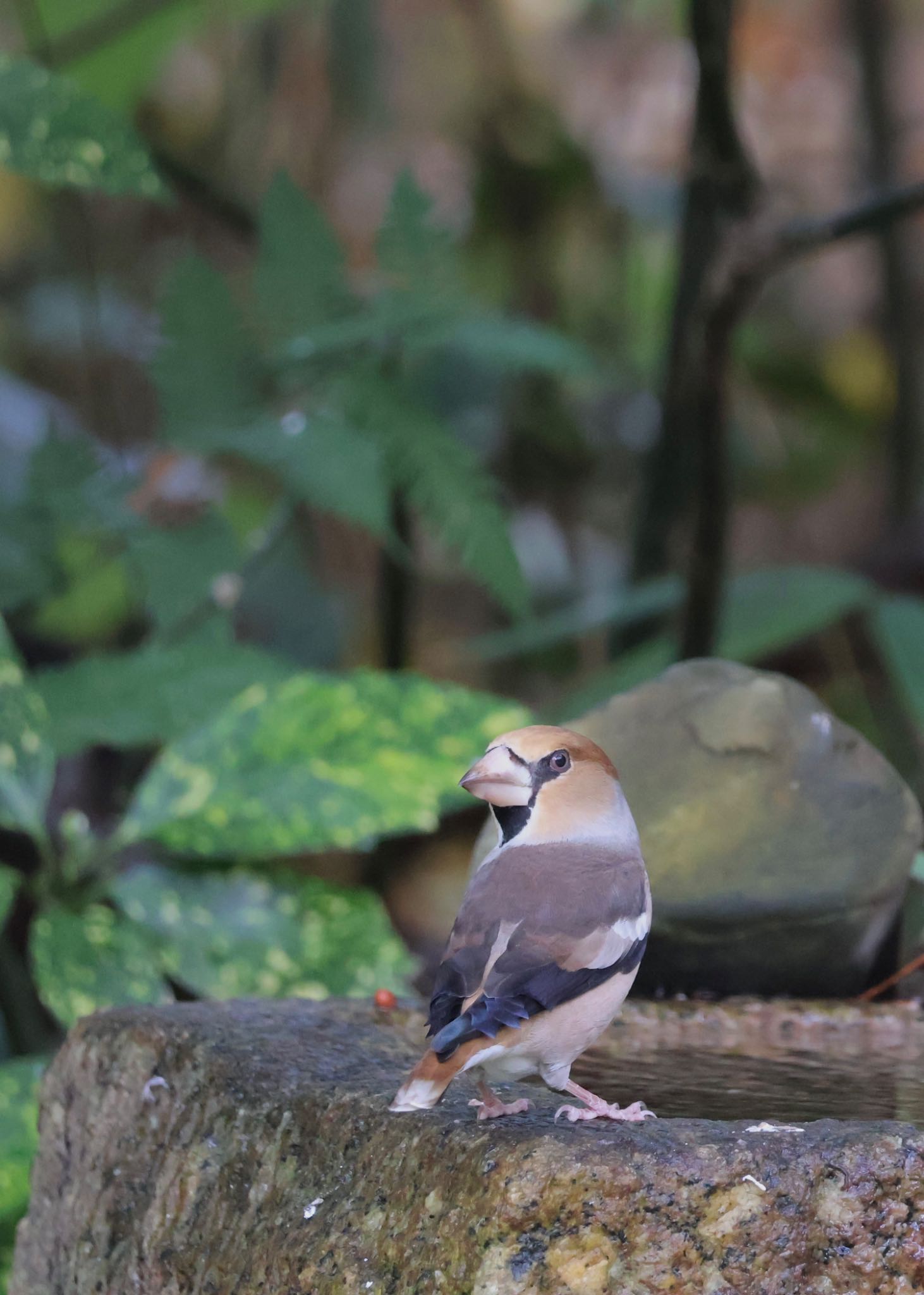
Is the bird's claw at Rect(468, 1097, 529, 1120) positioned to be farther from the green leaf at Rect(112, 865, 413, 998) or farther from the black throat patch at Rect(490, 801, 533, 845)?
the green leaf at Rect(112, 865, 413, 998)

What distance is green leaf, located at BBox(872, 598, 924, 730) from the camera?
8.24 feet

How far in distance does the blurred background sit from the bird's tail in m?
0.75

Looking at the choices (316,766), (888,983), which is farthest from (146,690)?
(888,983)

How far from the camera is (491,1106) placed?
3.63 ft

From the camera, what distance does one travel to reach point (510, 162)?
4918 mm

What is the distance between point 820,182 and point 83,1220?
6.25m

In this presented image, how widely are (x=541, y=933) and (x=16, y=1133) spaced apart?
98 cm

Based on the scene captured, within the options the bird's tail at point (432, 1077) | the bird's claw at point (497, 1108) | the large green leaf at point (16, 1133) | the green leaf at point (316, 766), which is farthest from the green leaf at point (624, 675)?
the bird's tail at point (432, 1077)

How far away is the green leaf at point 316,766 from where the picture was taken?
1.89 metres

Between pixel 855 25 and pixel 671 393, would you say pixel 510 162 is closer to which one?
pixel 855 25

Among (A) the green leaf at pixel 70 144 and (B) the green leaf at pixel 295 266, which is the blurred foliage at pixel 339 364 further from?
(A) the green leaf at pixel 70 144

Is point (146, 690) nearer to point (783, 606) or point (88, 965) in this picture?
point (88, 965)

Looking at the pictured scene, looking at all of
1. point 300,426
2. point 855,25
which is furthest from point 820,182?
point 300,426

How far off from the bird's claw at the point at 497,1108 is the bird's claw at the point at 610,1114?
0.14 feet
